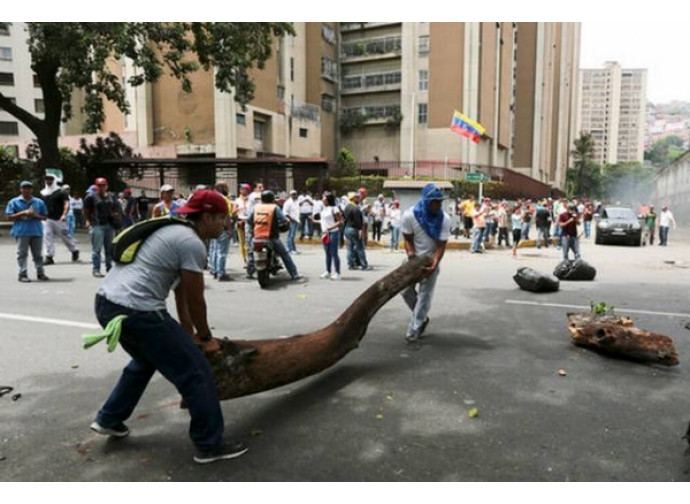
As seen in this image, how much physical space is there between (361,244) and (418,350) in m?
6.36

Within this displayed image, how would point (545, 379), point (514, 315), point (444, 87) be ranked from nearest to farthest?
point (545, 379)
point (514, 315)
point (444, 87)

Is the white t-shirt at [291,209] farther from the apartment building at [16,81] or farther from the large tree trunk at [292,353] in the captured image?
the apartment building at [16,81]

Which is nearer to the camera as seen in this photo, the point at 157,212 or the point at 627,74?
the point at 157,212

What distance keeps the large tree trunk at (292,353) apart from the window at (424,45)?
145 feet

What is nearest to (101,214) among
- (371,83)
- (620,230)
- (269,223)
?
(269,223)

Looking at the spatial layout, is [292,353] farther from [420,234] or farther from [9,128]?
[9,128]

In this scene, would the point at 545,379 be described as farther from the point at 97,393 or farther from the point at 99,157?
the point at 99,157

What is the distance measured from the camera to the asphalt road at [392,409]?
3098 millimetres

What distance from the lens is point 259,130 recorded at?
3778 cm

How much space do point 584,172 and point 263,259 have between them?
92486mm

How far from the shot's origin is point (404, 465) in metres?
3.12

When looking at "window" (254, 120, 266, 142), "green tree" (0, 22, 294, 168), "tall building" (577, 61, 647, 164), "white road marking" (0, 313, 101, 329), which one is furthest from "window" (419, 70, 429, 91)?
"tall building" (577, 61, 647, 164)

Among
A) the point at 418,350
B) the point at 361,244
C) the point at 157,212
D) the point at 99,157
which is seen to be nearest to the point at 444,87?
the point at 99,157

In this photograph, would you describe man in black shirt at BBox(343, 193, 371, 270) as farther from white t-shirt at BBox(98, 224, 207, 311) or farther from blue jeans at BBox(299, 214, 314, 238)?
white t-shirt at BBox(98, 224, 207, 311)
